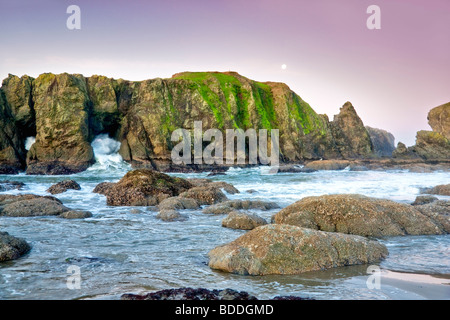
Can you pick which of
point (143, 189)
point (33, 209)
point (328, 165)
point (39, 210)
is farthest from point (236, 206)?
point (328, 165)

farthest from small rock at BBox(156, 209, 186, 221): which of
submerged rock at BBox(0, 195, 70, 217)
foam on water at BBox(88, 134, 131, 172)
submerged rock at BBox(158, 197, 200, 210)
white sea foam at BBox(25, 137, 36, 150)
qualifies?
white sea foam at BBox(25, 137, 36, 150)

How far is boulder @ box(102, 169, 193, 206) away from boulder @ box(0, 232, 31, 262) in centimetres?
853

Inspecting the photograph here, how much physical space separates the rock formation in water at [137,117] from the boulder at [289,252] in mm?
43424

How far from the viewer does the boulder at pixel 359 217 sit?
995 cm

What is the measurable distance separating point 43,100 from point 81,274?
5231 centimetres

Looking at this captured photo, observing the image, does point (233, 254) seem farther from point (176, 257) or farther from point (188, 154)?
→ point (188, 154)

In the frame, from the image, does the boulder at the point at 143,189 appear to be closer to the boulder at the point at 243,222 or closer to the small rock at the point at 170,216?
the small rock at the point at 170,216

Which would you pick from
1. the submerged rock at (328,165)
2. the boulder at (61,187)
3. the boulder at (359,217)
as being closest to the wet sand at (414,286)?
the boulder at (359,217)

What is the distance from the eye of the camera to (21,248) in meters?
7.69

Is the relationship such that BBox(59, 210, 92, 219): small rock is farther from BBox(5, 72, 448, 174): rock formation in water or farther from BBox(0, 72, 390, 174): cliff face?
BBox(0, 72, 390, 174): cliff face

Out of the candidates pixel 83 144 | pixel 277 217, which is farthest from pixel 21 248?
pixel 83 144

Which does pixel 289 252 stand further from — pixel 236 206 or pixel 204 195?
pixel 204 195

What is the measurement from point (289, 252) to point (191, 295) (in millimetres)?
2499

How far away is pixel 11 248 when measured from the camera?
24.2 feet
